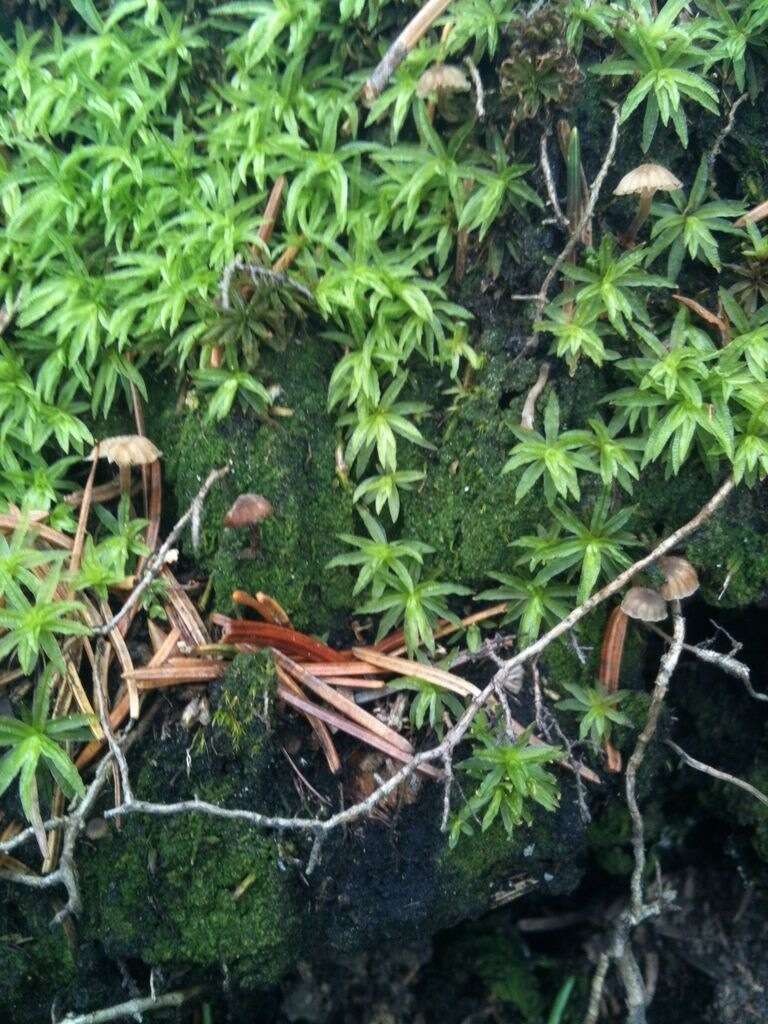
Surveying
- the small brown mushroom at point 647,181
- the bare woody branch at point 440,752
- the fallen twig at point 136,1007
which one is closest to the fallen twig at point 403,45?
the small brown mushroom at point 647,181

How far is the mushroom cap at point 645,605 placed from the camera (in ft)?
8.66

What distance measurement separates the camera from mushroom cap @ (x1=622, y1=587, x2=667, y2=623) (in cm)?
264

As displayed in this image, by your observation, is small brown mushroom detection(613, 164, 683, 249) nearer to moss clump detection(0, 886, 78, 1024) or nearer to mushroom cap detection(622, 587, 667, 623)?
mushroom cap detection(622, 587, 667, 623)

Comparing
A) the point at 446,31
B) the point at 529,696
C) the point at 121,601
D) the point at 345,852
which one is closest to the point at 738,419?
the point at 529,696

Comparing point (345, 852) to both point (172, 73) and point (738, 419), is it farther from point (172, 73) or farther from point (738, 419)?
point (172, 73)

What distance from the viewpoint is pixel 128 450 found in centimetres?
275

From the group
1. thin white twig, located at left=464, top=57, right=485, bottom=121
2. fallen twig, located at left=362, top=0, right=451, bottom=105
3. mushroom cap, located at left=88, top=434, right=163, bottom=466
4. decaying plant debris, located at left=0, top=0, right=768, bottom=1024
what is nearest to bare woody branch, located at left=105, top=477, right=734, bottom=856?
decaying plant debris, located at left=0, top=0, right=768, bottom=1024

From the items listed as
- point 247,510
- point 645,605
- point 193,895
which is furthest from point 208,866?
point 645,605

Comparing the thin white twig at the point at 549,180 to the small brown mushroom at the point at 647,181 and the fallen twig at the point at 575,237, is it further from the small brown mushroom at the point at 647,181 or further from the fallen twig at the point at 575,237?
the small brown mushroom at the point at 647,181

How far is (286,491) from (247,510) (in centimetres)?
17

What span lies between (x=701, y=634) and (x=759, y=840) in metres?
0.72

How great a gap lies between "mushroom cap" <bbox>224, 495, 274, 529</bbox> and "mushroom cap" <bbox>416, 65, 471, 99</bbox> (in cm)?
Result: 128

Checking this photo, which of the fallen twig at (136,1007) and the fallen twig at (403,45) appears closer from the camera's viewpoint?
the fallen twig at (136,1007)

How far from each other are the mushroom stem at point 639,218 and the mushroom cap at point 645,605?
1.06 metres
